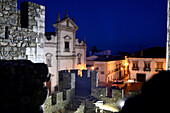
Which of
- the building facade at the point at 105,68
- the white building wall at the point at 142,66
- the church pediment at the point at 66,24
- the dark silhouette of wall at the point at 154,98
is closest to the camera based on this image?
the dark silhouette of wall at the point at 154,98

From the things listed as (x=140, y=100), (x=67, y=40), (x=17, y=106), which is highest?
(x=67, y=40)

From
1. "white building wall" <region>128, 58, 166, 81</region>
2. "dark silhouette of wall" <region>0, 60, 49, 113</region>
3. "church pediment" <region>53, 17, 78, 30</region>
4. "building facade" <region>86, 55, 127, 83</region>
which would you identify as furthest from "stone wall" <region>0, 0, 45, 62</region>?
"white building wall" <region>128, 58, 166, 81</region>

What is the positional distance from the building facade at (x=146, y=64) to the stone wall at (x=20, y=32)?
24333 mm

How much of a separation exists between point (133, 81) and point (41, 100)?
2589cm

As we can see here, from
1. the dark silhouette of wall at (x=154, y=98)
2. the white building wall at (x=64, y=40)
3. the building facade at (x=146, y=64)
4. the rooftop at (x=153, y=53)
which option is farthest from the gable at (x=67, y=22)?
the dark silhouette of wall at (x=154, y=98)

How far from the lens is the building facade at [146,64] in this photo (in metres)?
25.9

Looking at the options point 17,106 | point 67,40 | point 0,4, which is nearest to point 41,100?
point 17,106

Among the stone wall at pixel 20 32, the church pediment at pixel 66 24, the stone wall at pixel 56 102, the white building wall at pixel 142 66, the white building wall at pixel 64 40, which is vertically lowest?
the stone wall at pixel 56 102

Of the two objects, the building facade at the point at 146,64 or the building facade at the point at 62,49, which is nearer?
the building facade at the point at 62,49

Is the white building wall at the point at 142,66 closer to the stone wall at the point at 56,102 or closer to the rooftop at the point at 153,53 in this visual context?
the rooftop at the point at 153,53

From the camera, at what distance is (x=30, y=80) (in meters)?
2.23

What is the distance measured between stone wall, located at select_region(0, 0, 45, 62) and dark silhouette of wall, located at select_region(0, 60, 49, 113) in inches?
101

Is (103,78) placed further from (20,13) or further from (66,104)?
(20,13)

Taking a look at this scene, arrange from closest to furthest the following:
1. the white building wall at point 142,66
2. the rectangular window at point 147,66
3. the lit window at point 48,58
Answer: the lit window at point 48,58 → the white building wall at point 142,66 → the rectangular window at point 147,66
